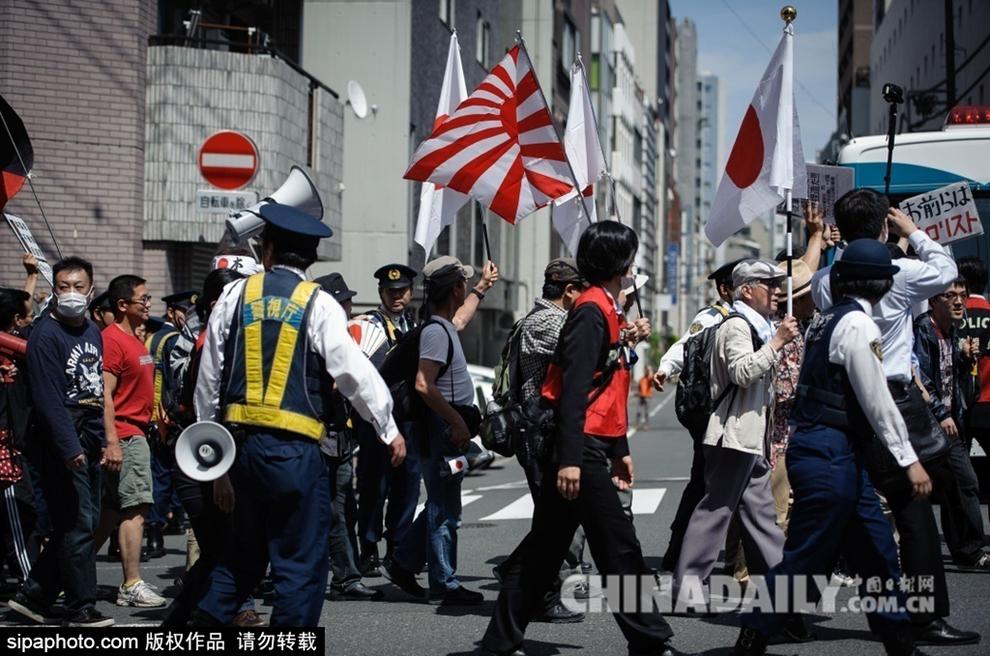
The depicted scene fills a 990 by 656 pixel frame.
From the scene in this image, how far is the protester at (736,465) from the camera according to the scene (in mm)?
6570

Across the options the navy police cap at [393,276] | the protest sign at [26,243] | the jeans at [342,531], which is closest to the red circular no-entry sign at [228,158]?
the protest sign at [26,243]

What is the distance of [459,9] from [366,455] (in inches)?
883

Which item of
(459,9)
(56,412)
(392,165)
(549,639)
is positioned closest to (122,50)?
(392,165)

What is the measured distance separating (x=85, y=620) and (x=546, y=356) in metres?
2.73

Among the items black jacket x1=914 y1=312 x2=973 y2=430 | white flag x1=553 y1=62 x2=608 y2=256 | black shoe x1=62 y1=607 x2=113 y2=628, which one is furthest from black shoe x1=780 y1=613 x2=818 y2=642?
black shoe x1=62 y1=607 x2=113 y2=628

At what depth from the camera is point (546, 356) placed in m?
6.62

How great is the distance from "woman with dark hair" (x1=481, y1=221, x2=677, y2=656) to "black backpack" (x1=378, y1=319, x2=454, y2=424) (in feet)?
6.26

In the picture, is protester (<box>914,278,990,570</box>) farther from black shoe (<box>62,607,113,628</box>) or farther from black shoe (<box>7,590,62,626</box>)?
black shoe (<box>7,590,62,626</box>)

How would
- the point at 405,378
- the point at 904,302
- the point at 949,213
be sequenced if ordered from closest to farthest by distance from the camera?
1. the point at 904,302
2. the point at 405,378
3. the point at 949,213

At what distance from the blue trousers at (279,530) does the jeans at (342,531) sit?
2.40 m

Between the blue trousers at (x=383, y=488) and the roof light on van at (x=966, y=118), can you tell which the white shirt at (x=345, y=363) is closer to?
the blue trousers at (x=383, y=488)

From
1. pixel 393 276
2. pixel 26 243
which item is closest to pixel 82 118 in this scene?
pixel 26 243

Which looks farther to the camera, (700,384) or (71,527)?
(700,384)

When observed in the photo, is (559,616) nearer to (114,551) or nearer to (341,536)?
(341,536)
